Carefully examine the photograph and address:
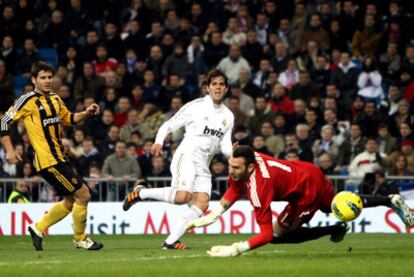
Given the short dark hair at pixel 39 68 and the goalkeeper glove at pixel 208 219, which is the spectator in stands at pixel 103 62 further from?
the goalkeeper glove at pixel 208 219

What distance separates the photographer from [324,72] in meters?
25.7

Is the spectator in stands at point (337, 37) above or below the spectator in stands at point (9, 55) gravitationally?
above

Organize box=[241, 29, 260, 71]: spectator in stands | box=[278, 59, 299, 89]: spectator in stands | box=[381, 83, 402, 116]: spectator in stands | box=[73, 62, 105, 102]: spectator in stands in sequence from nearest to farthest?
1. box=[381, 83, 402, 116]: spectator in stands
2. box=[278, 59, 299, 89]: spectator in stands
3. box=[73, 62, 105, 102]: spectator in stands
4. box=[241, 29, 260, 71]: spectator in stands

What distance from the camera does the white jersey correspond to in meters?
15.5

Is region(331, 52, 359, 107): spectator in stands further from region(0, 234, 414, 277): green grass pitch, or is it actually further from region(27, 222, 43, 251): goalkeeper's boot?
region(27, 222, 43, 251): goalkeeper's boot

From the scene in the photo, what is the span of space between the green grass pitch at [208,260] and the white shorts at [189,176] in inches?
32.0

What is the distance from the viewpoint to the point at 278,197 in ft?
42.2

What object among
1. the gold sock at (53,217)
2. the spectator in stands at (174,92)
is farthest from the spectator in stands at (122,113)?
the gold sock at (53,217)

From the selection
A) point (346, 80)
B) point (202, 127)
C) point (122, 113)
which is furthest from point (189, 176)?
point (346, 80)

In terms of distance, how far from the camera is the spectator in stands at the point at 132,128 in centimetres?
2456

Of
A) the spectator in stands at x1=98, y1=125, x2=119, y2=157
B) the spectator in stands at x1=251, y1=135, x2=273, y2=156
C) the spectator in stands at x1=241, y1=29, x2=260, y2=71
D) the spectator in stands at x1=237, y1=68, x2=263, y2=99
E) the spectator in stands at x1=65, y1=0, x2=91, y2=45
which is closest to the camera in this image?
the spectator in stands at x1=251, y1=135, x2=273, y2=156

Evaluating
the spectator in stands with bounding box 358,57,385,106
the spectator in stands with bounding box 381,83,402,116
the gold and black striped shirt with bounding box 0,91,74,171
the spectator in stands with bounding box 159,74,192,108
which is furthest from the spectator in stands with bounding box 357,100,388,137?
the gold and black striped shirt with bounding box 0,91,74,171

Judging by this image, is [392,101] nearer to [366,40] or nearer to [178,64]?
[366,40]

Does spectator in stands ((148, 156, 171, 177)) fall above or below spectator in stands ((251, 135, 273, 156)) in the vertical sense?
below
